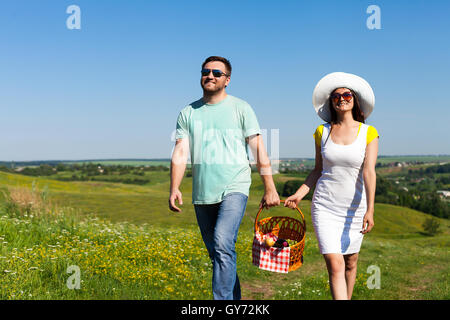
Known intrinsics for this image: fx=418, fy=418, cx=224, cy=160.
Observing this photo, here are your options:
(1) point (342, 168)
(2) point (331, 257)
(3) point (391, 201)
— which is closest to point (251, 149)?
(1) point (342, 168)

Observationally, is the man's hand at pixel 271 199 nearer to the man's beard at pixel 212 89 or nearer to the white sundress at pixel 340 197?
the white sundress at pixel 340 197

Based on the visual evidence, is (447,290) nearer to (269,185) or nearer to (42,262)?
(269,185)

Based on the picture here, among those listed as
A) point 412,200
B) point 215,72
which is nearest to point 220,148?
point 215,72

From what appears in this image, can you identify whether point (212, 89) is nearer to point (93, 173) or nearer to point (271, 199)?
point (271, 199)

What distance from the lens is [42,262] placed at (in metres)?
6.36

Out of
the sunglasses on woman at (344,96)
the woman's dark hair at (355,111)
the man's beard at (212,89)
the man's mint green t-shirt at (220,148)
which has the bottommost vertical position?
the man's mint green t-shirt at (220,148)

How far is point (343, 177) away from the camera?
4305 millimetres

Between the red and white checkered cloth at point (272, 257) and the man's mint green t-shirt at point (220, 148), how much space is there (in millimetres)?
706

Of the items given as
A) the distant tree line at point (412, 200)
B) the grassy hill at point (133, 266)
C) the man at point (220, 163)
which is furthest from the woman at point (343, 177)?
the distant tree line at point (412, 200)

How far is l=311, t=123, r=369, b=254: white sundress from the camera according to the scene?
14.0 feet

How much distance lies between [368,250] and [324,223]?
954cm

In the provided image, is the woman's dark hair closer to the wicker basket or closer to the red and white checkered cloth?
the wicker basket

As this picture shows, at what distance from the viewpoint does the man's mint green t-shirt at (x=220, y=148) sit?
4.40m

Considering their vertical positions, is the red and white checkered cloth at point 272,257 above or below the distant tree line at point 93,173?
above
